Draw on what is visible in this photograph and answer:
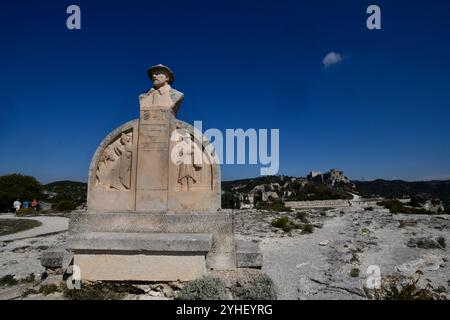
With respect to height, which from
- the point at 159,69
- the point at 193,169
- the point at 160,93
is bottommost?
the point at 193,169

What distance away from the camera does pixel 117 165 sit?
6777 millimetres

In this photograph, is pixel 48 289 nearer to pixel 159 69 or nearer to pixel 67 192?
pixel 159 69

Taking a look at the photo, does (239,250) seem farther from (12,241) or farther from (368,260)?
(12,241)

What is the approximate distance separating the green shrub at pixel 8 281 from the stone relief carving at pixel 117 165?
14.5ft

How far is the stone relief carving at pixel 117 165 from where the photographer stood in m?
6.70

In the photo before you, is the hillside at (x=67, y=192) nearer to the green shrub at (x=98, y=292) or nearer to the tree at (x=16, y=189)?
the tree at (x=16, y=189)

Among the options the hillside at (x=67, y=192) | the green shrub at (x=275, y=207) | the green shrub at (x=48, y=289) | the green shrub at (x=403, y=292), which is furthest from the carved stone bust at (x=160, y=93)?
the hillside at (x=67, y=192)

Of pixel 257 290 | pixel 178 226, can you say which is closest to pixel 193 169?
pixel 178 226

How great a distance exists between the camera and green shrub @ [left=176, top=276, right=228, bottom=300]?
15.9 feet

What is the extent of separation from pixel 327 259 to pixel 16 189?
132 feet

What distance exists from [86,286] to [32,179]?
141ft

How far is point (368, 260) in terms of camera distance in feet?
35.7

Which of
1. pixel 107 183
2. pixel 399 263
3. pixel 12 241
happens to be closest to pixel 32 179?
pixel 12 241
